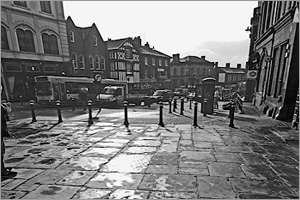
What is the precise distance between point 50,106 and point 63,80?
267cm

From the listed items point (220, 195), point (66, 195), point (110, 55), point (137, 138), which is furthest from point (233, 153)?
point (110, 55)

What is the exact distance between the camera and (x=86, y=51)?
25484 mm

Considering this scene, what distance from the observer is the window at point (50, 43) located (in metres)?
19.0

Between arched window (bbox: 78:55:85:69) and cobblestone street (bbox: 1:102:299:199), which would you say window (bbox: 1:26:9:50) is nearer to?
arched window (bbox: 78:55:85:69)

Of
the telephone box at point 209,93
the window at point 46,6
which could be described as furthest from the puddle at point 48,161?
the window at point 46,6

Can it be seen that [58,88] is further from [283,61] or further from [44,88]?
[283,61]

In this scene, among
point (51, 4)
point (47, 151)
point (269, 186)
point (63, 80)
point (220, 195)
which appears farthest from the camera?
point (51, 4)

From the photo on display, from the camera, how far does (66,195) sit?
2895 mm

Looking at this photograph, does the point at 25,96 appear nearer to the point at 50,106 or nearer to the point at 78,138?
the point at 50,106

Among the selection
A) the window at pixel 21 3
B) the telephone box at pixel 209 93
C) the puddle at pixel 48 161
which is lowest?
the puddle at pixel 48 161

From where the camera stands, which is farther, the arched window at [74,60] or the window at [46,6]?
the arched window at [74,60]

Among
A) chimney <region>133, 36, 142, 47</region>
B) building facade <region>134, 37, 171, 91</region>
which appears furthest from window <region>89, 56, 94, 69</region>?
chimney <region>133, 36, 142, 47</region>

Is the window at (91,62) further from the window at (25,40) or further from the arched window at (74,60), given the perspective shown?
the window at (25,40)

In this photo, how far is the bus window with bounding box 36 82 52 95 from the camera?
14.4 meters
